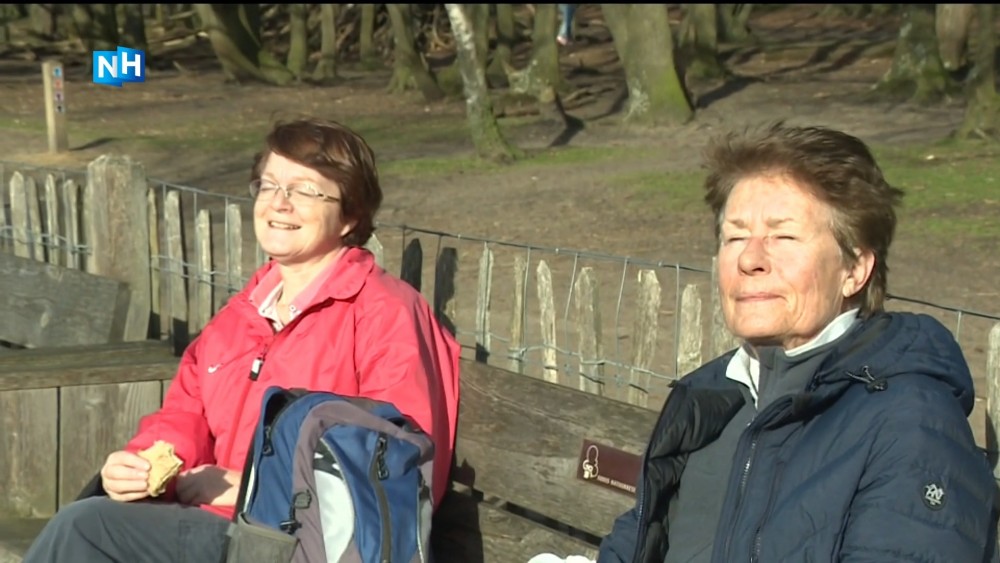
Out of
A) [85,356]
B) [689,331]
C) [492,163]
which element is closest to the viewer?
[689,331]

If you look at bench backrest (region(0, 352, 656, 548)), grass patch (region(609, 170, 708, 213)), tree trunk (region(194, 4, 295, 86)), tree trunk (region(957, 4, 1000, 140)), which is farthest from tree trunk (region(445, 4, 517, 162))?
tree trunk (region(194, 4, 295, 86))

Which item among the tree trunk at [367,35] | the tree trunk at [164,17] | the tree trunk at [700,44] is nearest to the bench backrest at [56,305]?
the tree trunk at [700,44]

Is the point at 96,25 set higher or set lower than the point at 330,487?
lower

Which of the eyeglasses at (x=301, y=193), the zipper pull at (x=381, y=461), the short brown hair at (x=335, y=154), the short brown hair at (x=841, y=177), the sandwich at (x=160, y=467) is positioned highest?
the short brown hair at (x=841, y=177)

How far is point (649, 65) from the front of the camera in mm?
17984

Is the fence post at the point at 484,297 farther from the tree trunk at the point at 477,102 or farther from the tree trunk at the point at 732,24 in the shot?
the tree trunk at the point at 732,24

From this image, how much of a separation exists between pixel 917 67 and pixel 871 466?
16448 mm

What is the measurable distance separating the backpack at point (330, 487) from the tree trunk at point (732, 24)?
A: 27992mm

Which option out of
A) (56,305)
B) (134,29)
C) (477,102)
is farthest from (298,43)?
(56,305)

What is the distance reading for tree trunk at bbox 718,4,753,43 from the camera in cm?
3070

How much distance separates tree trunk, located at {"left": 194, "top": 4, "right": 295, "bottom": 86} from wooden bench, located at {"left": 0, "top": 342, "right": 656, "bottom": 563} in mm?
22888

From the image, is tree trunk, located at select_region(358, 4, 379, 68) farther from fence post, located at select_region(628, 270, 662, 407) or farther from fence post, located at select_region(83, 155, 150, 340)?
fence post, located at select_region(628, 270, 662, 407)

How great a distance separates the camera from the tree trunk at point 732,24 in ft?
101

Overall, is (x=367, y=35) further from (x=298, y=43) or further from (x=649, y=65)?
(x=649, y=65)
